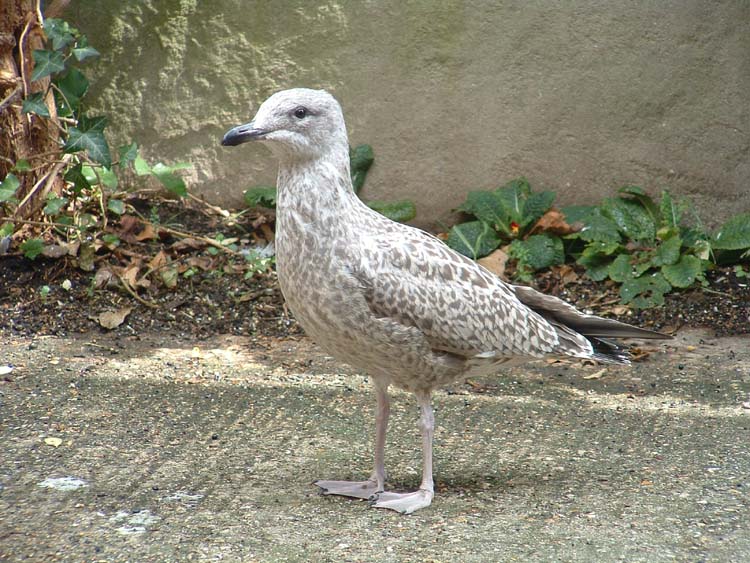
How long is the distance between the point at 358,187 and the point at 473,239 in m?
0.87

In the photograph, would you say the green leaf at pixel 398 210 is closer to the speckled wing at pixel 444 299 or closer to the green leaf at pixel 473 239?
the green leaf at pixel 473 239

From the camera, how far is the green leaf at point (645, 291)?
596 centimetres

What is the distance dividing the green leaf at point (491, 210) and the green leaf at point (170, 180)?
1934 mm

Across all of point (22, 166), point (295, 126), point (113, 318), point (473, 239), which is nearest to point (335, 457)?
point (295, 126)

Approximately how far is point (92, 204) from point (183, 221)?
2.00ft

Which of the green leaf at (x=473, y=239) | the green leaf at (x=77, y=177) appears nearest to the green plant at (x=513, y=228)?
the green leaf at (x=473, y=239)

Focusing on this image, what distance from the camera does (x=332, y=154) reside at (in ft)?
12.5

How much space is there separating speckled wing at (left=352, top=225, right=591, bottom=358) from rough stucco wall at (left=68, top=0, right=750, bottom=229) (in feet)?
8.57

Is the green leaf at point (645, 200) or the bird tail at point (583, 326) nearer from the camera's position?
the bird tail at point (583, 326)

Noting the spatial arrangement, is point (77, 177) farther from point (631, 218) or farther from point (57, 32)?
point (631, 218)

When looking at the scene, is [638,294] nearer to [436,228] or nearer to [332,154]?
[436,228]

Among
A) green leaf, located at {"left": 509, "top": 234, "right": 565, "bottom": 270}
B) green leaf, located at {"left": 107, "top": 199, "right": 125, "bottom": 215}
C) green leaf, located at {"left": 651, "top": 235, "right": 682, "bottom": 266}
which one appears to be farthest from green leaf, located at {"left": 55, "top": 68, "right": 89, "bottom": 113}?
green leaf, located at {"left": 651, "top": 235, "right": 682, "bottom": 266}

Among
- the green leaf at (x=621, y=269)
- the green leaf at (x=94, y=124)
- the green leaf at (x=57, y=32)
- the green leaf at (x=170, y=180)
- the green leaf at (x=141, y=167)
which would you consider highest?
the green leaf at (x=57, y=32)

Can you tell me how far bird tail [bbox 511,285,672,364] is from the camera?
14.0ft
